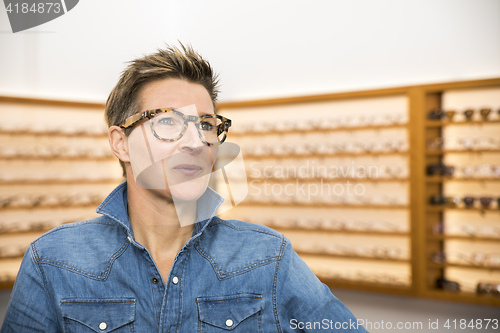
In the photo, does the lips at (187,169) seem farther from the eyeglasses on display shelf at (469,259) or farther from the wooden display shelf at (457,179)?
the eyeglasses on display shelf at (469,259)

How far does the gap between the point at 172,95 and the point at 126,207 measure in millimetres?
485

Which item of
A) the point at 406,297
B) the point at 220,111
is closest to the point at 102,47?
the point at 220,111

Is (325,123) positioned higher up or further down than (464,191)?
higher up

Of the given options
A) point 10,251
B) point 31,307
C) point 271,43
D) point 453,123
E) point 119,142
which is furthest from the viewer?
point 271,43

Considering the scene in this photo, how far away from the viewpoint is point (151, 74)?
157 cm

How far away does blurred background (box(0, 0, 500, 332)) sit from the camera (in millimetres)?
4211

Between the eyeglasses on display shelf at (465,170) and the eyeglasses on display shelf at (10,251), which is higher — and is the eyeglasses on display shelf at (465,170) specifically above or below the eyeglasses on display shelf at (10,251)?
above

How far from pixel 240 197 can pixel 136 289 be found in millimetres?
4308

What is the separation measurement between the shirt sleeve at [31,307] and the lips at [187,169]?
586 mm

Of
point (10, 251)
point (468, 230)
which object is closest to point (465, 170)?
point (468, 230)

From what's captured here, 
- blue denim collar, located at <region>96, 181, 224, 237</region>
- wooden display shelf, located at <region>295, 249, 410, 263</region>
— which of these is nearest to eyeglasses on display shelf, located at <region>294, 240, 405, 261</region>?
wooden display shelf, located at <region>295, 249, 410, 263</region>

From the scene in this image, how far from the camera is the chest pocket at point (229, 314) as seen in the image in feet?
4.76

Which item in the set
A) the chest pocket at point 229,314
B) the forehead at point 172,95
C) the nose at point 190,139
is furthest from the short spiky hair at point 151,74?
the chest pocket at point 229,314

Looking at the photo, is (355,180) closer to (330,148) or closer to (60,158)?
(330,148)
